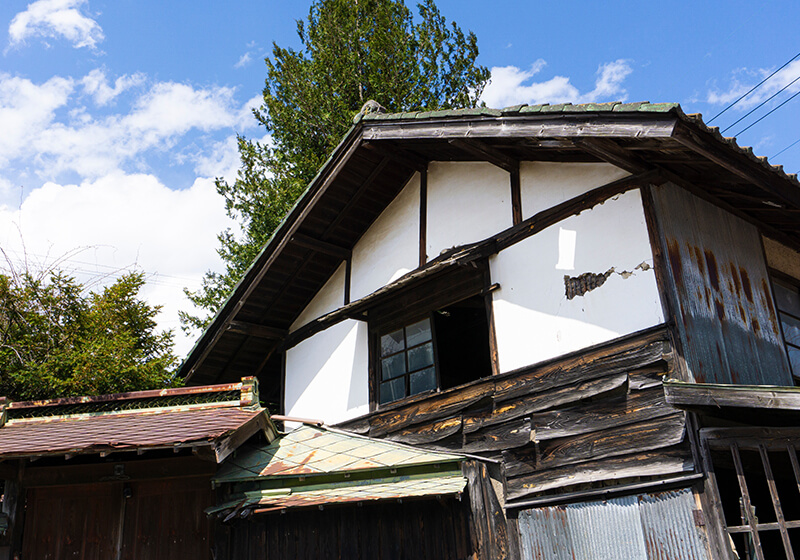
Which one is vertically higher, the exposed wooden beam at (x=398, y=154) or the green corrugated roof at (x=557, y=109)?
the exposed wooden beam at (x=398, y=154)

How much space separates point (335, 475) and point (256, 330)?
4.07 metres

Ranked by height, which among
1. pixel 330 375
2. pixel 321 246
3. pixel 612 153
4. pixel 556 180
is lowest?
pixel 330 375

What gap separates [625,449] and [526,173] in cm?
371

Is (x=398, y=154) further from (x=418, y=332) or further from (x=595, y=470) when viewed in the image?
(x=595, y=470)

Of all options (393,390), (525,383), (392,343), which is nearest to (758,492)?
(525,383)

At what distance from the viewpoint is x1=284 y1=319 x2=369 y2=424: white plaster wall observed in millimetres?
10250

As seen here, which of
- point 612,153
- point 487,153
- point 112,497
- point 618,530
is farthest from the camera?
point 487,153

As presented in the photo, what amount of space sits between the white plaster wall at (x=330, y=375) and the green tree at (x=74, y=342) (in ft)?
9.01

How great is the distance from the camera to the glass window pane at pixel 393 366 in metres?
9.68

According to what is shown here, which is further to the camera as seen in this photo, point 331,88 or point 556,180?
point 331,88

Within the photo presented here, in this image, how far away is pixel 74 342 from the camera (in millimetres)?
12570

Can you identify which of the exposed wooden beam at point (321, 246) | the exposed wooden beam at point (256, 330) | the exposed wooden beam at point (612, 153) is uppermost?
the exposed wooden beam at point (321, 246)

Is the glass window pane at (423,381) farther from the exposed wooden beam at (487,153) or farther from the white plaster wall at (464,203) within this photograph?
the exposed wooden beam at (487,153)

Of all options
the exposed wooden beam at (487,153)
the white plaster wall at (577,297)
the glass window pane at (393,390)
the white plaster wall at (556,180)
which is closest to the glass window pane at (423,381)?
the glass window pane at (393,390)
